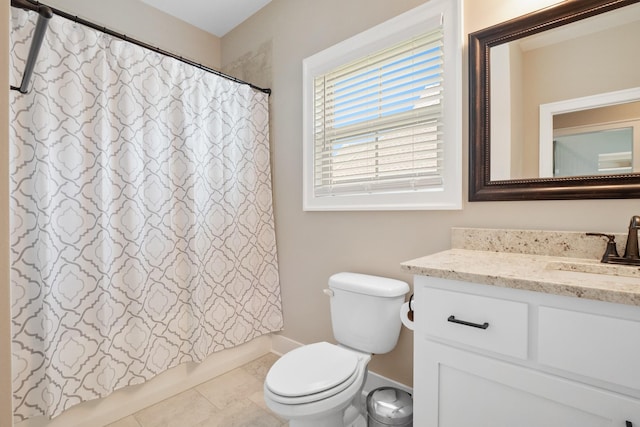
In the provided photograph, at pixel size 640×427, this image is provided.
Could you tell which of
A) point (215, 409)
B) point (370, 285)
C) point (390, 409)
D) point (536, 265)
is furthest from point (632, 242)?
point (215, 409)

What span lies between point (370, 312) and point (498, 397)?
677mm

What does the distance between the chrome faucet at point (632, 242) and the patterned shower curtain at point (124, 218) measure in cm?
193

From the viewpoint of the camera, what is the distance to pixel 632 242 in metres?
1.00

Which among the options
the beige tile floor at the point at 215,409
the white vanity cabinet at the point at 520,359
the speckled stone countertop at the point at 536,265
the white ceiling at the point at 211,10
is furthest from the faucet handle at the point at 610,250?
the white ceiling at the point at 211,10

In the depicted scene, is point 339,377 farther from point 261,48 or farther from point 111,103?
point 261,48

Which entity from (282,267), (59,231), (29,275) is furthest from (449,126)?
(29,275)

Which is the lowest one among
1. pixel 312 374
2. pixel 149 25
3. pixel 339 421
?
pixel 339 421

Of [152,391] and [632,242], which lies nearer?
[632,242]

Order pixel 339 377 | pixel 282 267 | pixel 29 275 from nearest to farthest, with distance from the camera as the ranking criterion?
pixel 339 377, pixel 29 275, pixel 282 267

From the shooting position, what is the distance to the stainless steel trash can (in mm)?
1279

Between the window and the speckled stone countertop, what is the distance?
0.23 meters

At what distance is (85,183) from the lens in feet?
4.86

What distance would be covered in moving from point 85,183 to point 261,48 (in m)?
1.64

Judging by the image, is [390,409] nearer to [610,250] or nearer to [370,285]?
[370,285]
